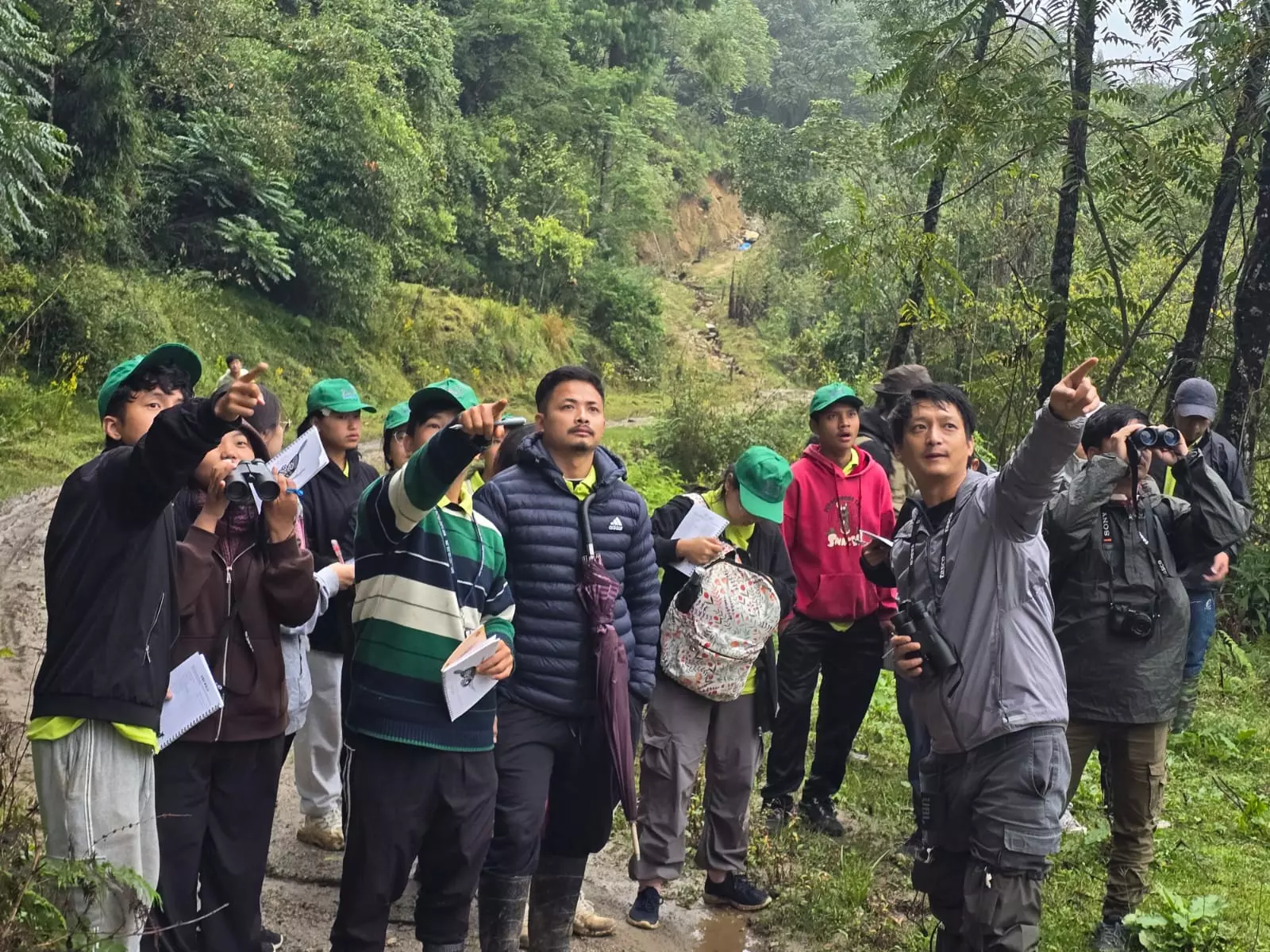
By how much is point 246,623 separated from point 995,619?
2.30 metres

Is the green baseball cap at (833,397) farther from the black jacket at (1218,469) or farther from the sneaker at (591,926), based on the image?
the sneaker at (591,926)

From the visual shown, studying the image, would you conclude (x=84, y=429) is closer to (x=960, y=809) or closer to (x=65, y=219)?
(x=65, y=219)

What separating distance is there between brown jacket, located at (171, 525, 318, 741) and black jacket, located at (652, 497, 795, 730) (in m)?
1.63

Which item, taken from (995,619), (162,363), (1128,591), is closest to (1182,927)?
(1128,591)

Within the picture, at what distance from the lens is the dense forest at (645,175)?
850cm

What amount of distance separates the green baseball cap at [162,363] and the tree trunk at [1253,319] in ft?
25.1

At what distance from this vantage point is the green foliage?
166 inches

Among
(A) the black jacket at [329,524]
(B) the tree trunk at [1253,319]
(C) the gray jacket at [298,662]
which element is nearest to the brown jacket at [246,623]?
(C) the gray jacket at [298,662]

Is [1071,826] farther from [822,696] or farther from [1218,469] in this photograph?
[1218,469]

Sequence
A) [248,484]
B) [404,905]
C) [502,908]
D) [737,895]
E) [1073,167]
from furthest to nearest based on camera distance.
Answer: [1073,167] < [737,895] < [404,905] < [502,908] < [248,484]

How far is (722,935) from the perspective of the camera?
4.56 m

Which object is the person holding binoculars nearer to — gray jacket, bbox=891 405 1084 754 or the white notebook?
gray jacket, bbox=891 405 1084 754

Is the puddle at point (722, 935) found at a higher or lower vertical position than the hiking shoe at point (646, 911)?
lower

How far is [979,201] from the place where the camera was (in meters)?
17.5
